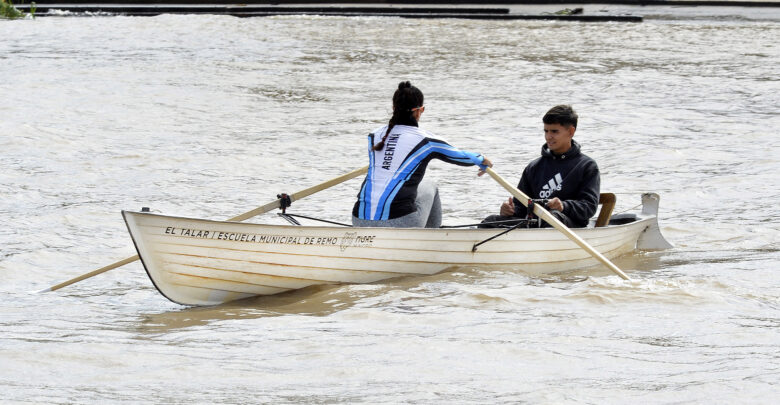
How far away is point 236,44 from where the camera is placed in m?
28.9

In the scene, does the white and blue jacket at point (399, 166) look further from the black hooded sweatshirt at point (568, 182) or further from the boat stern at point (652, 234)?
the boat stern at point (652, 234)

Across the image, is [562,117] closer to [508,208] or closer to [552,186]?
[552,186]

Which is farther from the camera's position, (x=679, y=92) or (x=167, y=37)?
(x=167, y=37)

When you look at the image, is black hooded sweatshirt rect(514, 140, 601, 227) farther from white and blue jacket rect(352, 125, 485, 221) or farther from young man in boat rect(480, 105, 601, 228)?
white and blue jacket rect(352, 125, 485, 221)

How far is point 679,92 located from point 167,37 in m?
15.8

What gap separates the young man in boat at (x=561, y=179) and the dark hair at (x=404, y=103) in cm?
117

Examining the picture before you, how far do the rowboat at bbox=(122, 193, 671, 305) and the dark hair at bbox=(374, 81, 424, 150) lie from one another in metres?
0.76

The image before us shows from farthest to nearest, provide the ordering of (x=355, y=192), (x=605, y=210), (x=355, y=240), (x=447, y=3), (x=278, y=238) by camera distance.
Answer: (x=447, y=3) < (x=355, y=192) < (x=605, y=210) < (x=355, y=240) < (x=278, y=238)

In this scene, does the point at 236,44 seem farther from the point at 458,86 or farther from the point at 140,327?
the point at 140,327

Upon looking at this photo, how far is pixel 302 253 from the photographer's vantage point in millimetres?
7316

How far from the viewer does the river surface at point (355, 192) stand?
5.76 metres

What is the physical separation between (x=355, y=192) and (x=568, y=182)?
5072 millimetres

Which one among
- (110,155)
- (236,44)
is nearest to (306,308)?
(110,155)

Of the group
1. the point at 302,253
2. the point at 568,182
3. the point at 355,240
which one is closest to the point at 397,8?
the point at 568,182
